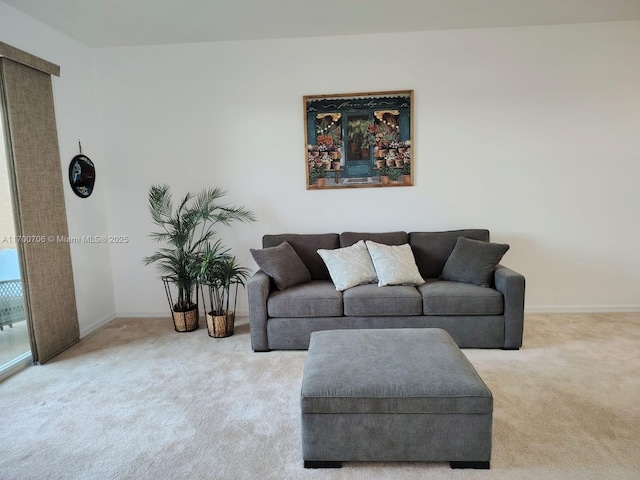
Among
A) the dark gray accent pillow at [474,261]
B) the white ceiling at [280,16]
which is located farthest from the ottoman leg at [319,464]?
the white ceiling at [280,16]

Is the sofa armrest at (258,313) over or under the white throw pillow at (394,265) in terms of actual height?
under

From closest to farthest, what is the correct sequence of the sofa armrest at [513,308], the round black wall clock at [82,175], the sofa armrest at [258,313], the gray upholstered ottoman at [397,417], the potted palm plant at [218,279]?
the gray upholstered ottoman at [397,417] < the sofa armrest at [513,308] < the sofa armrest at [258,313] < the potted palm plant at [218,279] < the round black wall clock at [82,175]

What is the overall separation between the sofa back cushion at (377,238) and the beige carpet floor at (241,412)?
3.85 ft

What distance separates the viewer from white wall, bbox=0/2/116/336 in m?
3.56

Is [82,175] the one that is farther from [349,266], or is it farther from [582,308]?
[582,308]

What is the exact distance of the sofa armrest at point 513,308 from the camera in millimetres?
3227

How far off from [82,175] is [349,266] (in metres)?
2.67

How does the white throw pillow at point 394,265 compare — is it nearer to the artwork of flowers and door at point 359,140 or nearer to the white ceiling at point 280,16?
the artwork of flowers and door at point 359,140

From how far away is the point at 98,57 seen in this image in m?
4.21

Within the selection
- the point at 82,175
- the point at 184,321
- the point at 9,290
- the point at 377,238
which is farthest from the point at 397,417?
the point at 82,175

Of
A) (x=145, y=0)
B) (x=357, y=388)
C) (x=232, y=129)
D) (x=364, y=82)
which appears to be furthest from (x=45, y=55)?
(x=357, y=388)

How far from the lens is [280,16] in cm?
354

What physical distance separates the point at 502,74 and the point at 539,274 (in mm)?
1992

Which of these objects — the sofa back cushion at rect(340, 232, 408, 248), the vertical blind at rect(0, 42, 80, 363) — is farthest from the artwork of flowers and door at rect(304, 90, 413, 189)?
the vertical blind at rect(0, 42, 80, 363)
